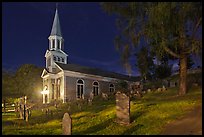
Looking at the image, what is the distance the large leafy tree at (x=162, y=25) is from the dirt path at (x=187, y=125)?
294 inches

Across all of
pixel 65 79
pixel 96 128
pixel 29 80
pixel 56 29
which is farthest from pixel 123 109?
pixel 29 80

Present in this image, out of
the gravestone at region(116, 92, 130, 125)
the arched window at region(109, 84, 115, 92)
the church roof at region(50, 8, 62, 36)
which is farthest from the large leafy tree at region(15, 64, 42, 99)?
the gravestone at region(116, 92, 130, 125)

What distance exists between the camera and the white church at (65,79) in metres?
42.8

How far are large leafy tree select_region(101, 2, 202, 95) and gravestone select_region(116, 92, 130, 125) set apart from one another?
7679 mm

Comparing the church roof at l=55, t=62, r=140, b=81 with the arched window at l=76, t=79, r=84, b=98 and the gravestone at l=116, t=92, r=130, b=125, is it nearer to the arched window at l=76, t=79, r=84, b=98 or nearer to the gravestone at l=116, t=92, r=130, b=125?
the arched window at l=76, t=79, r=84, b=98

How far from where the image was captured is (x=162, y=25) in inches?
880

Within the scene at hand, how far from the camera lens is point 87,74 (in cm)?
4503

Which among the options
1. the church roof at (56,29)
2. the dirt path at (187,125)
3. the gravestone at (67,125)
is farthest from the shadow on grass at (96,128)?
the church roof at (56,29)

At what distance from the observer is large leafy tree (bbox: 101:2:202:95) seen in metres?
21.9

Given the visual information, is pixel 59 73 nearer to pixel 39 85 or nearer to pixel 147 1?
pixel 39 85

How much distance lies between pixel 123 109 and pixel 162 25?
883 centimetres

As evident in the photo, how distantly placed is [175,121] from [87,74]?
29.7 meters

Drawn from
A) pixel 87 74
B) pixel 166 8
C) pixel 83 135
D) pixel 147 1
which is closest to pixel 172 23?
pixel 166 8

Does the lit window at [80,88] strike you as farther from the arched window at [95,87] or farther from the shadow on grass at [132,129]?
the shadow on grass at [132,129]
